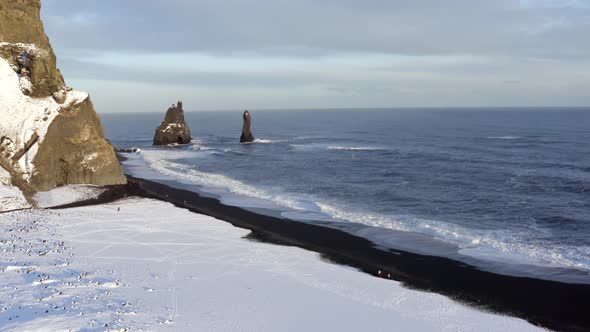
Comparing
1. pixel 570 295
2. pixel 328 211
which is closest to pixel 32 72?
pixel 328 211

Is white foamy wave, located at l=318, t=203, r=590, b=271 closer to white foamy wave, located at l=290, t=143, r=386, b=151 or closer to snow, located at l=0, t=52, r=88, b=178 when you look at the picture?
snow, located at l=0, t=52, r=88, b=178

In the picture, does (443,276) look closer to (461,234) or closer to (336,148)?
(461,234)

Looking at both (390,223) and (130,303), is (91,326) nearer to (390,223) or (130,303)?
(130,303)

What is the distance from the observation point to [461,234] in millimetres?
32125

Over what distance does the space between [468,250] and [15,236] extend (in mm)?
27920

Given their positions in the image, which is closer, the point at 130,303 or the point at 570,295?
the point at 130,303

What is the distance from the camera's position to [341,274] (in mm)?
24156

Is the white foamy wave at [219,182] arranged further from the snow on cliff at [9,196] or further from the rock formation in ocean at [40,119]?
the snow on cliff at [9,196]

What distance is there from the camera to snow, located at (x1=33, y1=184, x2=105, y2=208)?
126 feet

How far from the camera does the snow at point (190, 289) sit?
1730 centimetres

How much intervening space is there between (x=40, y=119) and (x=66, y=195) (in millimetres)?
7460

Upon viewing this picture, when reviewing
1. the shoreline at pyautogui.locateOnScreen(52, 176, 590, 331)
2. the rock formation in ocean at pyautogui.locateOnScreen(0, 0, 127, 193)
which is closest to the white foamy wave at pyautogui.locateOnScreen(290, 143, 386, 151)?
the rock formation in ocean at pyautogui.locateOnScreen(0, 0, 127, 193)

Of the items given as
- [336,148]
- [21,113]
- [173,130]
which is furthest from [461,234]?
[173,130]

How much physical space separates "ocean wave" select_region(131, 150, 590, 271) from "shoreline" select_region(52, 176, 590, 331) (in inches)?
107
